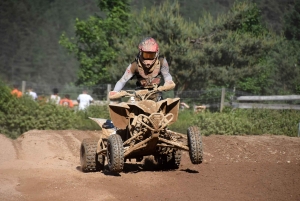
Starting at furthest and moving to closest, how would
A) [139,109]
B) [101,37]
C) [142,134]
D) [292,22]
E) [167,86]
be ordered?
[101,37] < [292,22] < [167,86] < [139,109] < [142,134]

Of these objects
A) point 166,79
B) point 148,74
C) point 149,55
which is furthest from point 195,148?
point 149,55

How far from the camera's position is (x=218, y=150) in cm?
1359

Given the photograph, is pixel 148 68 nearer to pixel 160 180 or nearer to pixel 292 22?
pixel 160 180

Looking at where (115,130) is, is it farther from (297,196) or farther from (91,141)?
(297,196)

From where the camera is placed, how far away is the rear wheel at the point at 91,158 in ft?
32.9

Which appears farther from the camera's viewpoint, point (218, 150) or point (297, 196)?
point (218, 150)

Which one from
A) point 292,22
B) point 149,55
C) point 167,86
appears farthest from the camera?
point 292,22

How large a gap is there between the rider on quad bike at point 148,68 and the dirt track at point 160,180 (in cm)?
159

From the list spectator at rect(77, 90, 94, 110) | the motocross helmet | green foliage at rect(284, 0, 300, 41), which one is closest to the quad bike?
the motocross helmet

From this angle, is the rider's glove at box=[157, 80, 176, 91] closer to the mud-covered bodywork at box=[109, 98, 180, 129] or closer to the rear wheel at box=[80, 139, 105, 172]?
the mud-covered bodywork at box=[109, 98, 180, 129]

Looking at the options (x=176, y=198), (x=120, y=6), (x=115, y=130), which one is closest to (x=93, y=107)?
(x=115, y=130)

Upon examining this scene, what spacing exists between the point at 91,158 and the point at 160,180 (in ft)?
6.22

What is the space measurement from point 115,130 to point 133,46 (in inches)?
811

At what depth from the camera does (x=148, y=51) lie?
32.0 ft
